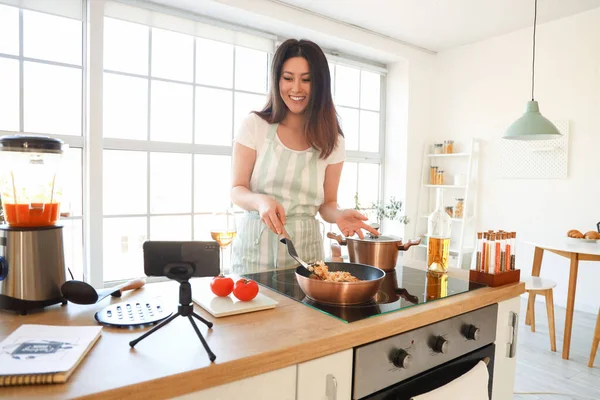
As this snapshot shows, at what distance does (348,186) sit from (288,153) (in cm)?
352

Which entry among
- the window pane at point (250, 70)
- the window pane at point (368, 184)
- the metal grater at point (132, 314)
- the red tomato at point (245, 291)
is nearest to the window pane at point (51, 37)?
the window pane at point (250, 70)

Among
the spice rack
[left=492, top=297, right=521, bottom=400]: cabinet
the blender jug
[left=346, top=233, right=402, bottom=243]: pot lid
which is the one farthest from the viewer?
the spice rack

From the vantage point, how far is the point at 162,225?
12.0 ft

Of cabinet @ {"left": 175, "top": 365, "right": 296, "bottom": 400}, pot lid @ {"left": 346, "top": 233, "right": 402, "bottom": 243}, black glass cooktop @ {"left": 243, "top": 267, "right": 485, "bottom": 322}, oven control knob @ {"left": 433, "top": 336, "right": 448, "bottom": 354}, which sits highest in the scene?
pot lid @ {"left": 346, "top": 233, "right": 402, "bottom": 243}

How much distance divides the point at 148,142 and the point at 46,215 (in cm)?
270

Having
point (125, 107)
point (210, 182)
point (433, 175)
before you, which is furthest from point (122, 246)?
Result: point (433, 175)

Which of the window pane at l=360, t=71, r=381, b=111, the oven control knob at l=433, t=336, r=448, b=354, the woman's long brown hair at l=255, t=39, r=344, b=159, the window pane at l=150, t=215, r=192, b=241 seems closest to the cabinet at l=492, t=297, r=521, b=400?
the oven control knob at l=433, t=336, r=448, b=354

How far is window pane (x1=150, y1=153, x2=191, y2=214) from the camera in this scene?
358cm

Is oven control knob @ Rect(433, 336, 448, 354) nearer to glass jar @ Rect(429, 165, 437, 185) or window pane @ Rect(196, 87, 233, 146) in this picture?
window pane @ Rect(196, 87, 233, 146)

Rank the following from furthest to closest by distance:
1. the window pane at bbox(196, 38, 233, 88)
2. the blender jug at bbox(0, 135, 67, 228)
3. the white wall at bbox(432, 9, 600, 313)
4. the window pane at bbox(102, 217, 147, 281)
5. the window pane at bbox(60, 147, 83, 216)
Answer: the white wall at bbox(432, 9, 600, 313) < the window pane at bbox(196, 38, 233, 88) < the window pane at bbox(102, 217, 147, 281) < the window pane at bbox(60, 147, 83, 216) < the blender jug at bbox(0, 135, 67, 228)

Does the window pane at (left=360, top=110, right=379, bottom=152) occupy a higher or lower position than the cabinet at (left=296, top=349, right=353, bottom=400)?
higher

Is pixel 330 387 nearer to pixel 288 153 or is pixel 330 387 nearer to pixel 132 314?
pixel 132 314

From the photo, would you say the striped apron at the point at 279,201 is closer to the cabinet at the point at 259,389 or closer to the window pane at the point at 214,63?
the cabinet at the point at 259,389

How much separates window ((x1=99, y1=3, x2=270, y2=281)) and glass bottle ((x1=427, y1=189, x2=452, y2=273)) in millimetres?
2050
